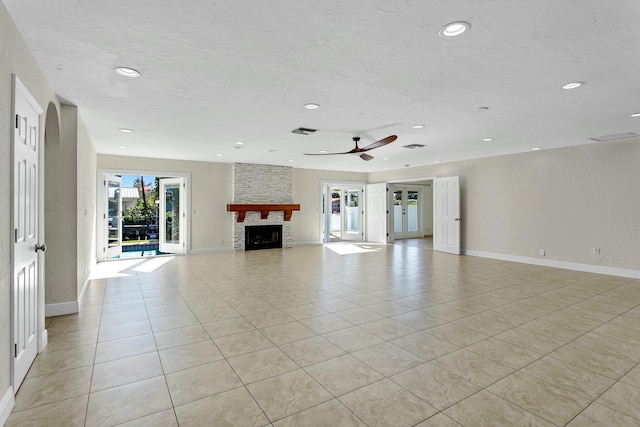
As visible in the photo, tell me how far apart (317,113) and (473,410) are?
3.38 meters

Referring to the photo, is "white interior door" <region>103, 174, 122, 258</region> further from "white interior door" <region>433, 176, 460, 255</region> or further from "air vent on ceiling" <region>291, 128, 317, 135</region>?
"white interior door" <region>433, 176, 460, 255</region>

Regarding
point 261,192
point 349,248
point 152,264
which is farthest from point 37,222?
point 349,248

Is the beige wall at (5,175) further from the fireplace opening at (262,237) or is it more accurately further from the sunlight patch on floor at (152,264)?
the fireplace opening at (262,237)

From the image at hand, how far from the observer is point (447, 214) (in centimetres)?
860

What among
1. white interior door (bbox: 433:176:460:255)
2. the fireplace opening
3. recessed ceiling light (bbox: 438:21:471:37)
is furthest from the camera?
the fireplace opening

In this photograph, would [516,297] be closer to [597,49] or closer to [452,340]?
[452,340]

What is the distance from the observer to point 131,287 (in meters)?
4.99

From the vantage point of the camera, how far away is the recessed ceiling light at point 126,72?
Result: 9.38ft

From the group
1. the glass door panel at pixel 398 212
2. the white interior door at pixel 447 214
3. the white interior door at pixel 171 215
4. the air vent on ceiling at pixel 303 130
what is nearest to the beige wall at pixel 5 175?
the air vent on ceiling at pixel 303 130

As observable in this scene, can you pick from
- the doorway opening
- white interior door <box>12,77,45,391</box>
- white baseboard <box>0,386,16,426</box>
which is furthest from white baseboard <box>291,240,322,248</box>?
white baseboard <box>0,386,16,426</box>

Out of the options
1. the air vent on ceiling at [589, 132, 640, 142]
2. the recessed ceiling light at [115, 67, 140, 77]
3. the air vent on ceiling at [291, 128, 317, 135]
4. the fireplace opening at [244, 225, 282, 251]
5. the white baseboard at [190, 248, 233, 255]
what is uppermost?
the air vent on ceiling at [291, 128, 317, 135]

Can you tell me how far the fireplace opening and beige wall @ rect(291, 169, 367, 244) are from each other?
0.60 m

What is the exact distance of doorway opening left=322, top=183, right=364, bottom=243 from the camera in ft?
37.6

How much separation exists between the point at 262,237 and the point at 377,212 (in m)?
3.91
